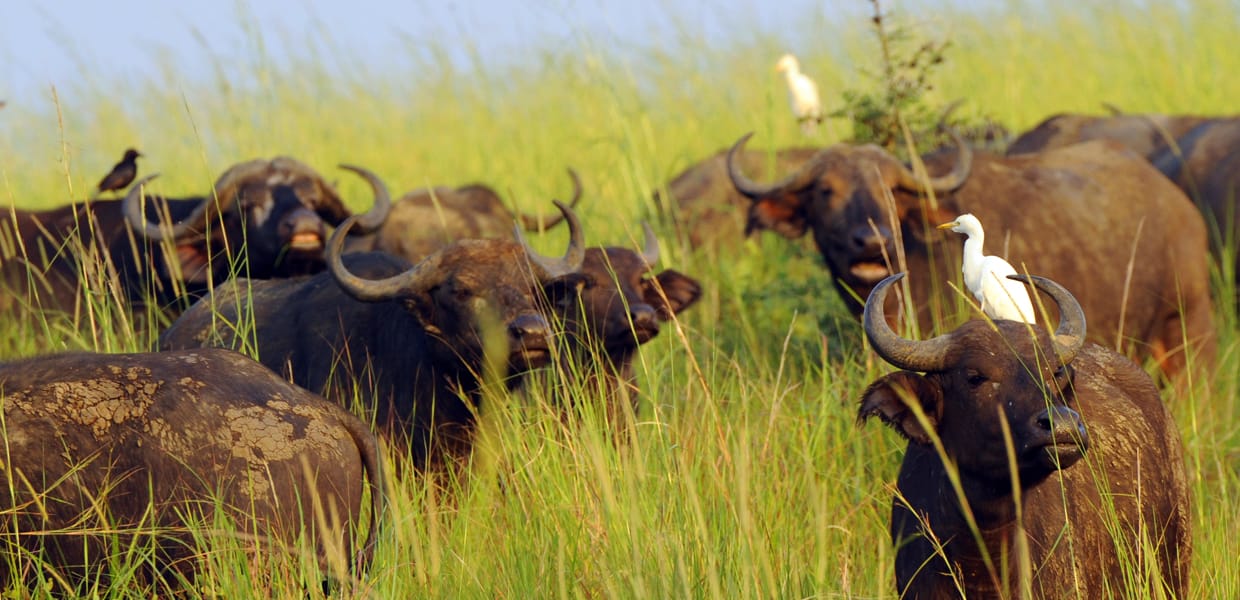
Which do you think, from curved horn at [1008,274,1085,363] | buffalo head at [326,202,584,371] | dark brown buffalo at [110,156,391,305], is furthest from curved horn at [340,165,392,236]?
curved horn at [1008,274,1085,363]

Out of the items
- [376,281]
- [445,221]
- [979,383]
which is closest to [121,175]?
[445,221]

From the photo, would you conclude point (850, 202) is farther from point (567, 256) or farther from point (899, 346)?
point (899, 346)

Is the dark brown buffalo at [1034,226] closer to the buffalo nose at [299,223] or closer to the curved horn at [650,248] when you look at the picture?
the curved horn at [650,248]

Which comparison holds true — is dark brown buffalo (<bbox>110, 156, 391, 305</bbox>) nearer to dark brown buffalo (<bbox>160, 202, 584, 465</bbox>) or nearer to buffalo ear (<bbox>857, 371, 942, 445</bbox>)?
dark brown buffalo (<bbox>160, 202, 584, 465</bbox>)

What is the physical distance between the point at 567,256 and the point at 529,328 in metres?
0.85

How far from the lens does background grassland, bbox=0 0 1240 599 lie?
446 cm

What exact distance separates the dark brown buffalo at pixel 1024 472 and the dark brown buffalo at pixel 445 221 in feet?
16.3

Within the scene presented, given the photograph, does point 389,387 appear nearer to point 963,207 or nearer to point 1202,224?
point 963,207

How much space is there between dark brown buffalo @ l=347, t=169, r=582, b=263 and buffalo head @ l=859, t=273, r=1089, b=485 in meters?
5.12

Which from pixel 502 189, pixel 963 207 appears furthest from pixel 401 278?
pixel 502 189

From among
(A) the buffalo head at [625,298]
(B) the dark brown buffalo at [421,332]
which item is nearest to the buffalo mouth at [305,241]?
(B) the dark brown buffalo at [421,332]

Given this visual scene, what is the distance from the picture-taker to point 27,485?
161 inches

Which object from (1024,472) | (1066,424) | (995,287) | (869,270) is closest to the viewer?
(1066,424)

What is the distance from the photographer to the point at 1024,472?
446 centimetres
